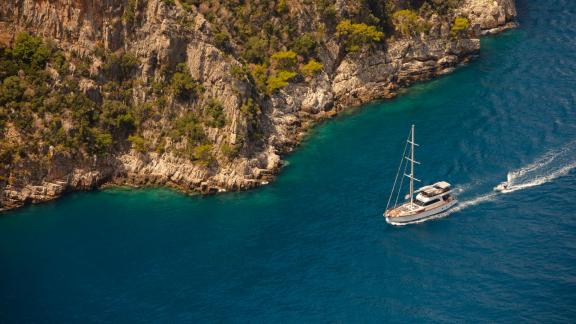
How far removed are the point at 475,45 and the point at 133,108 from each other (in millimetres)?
75674

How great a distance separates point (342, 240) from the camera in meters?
97.2

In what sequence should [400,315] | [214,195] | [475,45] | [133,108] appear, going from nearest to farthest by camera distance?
[400,315], [214,195], [133,108], [475,45]

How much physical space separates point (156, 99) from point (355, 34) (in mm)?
44871

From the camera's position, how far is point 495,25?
160 metres

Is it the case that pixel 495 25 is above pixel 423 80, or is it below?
above

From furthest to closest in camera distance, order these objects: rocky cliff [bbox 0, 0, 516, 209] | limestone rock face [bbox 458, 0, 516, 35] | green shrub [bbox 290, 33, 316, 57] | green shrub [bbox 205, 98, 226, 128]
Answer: limestone rock face [bbox 458, 0, 516, 35] < green shrub [bbox 290, 33, 316, 57] < green shrub [bbox 205, 98, 226, 128] < rocky cliff [bbox 0, 0, 516, 209]

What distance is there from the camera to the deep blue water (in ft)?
281

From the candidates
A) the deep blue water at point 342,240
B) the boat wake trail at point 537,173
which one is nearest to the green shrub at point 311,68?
the deep blue water at point 342,240

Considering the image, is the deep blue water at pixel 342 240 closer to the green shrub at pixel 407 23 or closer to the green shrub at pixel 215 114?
the green shrub at pixel 215 114

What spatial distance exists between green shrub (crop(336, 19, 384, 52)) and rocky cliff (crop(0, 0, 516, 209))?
333 inches

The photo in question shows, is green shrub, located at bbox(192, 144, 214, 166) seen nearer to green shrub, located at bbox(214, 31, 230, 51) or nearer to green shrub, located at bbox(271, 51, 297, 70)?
green shrub, located at bbox(214, 31, 230, 51)

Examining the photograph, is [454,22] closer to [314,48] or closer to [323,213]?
[314,48]

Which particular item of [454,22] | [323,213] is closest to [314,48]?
[454,22]

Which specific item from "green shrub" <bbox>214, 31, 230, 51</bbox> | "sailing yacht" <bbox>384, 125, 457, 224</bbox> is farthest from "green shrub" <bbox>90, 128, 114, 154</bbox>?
"sailing yacht" <bbox>384, 125, 457, 224</bbox>
